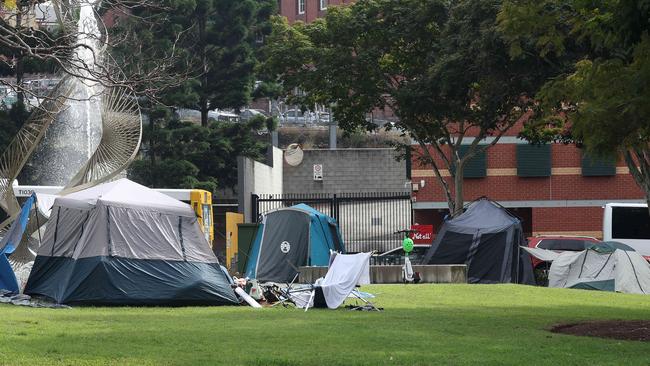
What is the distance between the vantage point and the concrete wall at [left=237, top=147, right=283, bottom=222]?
125 ft

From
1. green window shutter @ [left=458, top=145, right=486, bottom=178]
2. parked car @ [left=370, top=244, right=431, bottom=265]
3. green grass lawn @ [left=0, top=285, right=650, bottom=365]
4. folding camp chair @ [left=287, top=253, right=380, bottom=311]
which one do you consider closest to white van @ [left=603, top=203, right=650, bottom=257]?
parked car @ [left=370, top=244, right=431, bottom=265]

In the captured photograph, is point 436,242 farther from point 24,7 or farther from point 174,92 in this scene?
point 174,92

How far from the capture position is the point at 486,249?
28.4 m

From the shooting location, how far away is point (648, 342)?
44.6 ft

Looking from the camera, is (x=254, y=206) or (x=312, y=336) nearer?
(x=312, y=336)

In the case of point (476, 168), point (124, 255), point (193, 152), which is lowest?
point (124, 255)

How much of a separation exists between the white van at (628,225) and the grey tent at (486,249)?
286 inches

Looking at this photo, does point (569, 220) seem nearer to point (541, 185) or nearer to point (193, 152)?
point (541, 185)

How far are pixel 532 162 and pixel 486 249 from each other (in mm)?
15789

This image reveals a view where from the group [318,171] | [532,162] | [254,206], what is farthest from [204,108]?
[532,162]

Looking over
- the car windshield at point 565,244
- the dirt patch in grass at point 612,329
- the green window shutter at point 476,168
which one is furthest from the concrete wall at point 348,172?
the dirt patch in grass at point 612,329

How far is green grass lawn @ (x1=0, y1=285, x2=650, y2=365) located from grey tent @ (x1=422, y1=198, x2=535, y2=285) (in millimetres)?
8220

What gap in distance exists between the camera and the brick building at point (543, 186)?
143 feet

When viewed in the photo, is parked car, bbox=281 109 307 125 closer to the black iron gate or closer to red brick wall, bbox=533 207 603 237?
the black iron gate
